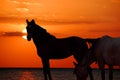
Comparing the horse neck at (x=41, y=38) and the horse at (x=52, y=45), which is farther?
the horse neck at (x=41, y=38)

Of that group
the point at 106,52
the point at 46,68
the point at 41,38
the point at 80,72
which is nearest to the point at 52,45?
the point at 41,38

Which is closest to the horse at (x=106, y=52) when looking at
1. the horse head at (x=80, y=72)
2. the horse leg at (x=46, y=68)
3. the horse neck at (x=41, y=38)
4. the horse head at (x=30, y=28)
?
the horse head at (x=80, y=72)

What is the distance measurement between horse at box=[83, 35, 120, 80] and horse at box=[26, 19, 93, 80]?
2590mm

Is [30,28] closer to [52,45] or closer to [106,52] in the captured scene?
[52,45]

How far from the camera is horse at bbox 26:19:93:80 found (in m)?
18.5

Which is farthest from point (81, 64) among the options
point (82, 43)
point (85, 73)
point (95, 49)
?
point (82, 43)

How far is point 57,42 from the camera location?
18.8 m

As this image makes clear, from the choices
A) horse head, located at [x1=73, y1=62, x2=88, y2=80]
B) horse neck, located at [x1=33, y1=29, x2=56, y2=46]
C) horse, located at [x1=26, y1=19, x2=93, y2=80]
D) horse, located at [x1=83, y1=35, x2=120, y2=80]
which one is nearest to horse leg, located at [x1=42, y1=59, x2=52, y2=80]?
horse, located at [x1=26, y1=19, x2=93, y2=80]

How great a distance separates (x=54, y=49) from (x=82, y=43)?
1.31 metres

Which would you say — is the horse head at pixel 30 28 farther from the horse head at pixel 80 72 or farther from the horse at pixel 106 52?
the horse head at pixel 80 72

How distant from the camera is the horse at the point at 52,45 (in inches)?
728

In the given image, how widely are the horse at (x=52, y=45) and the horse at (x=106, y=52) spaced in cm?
259

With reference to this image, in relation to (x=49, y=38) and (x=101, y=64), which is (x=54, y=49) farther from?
(x=101, y=64)

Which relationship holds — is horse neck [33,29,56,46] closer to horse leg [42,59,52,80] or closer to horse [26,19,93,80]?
horse [26,19,93,80]
